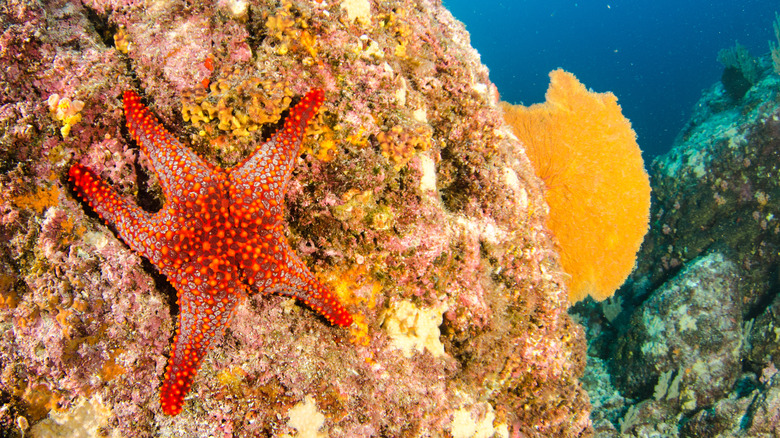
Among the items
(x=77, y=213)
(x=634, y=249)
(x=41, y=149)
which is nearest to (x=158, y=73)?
(x=41, y=149)

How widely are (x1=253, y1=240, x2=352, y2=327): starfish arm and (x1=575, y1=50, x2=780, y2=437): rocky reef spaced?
9.03 metres

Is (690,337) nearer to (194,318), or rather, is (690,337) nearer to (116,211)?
(194,318)

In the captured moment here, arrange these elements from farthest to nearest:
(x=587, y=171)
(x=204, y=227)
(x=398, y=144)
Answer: (x=587, y=171)
(x=398, y=144)
(x=204, y=227)

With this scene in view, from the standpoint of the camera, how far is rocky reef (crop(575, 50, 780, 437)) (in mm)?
8727

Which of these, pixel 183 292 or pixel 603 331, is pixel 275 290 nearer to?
pixel 183 292

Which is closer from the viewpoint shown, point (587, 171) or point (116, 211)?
point (116, 211)

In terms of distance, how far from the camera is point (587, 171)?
6066 mm

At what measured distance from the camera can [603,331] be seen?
1173 cm

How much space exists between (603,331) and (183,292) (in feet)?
41.9

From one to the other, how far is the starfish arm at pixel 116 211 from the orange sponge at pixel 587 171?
547 cm

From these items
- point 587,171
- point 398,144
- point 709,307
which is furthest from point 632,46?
point 398,144

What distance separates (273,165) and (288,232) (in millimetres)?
767

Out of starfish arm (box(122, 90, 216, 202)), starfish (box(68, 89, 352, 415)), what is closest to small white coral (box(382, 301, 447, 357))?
starfish (box(68, 89, 352, 415))

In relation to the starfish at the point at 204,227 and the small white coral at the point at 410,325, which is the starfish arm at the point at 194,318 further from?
the small white coral at the point at 410,325
